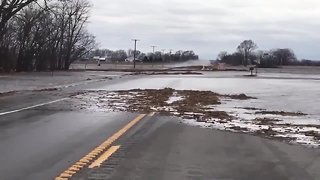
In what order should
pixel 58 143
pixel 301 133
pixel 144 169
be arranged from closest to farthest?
pixel 144 169 < pixel 58 143 < pixel 301 133

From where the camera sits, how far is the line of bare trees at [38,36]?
183 ft

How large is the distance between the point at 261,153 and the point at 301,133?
3.19 metres

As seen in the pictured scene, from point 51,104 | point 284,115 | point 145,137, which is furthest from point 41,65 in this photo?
point 145,137

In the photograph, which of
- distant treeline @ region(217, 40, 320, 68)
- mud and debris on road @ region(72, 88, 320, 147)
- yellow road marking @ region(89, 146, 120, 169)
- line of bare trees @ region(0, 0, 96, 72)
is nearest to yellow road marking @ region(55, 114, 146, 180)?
yellow road marking @ region(89, 146, 120, 169)

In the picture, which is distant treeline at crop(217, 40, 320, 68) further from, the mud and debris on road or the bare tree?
the mud and debris on road

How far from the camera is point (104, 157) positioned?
811 cm

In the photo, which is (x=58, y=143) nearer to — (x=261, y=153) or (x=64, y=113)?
(x=261, y=153)

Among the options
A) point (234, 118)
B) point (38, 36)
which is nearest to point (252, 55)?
point (38, 36)

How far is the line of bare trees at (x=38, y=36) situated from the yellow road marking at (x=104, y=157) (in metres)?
36.2

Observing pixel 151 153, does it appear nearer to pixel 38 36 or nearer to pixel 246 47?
pixel 38 36

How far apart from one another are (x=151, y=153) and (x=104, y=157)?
881 mm

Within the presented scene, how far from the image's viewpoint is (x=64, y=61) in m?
78.0

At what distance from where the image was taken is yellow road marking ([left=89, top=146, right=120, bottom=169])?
7.49 meters

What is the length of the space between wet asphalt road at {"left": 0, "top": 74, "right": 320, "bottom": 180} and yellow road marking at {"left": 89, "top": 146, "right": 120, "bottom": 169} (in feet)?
0.36
